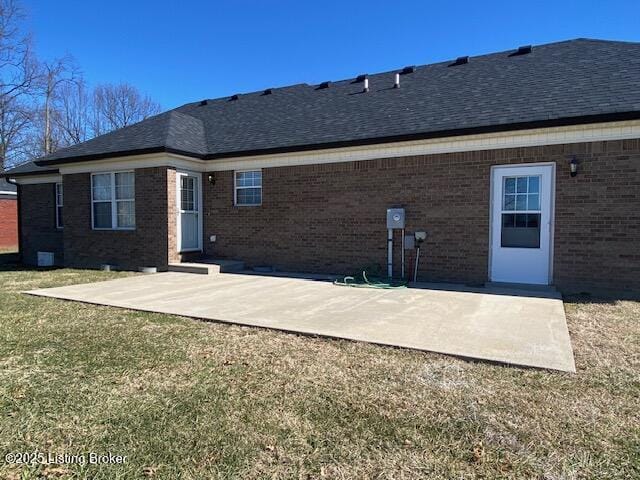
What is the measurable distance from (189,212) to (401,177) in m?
6.14

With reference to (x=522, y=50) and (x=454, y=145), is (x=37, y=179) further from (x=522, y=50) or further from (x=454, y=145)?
(x=522, y=50)

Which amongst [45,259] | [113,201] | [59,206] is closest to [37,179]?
[59,206]

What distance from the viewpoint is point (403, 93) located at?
37.8ft

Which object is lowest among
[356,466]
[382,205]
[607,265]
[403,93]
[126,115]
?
[356,466]

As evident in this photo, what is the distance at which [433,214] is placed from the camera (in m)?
8.96

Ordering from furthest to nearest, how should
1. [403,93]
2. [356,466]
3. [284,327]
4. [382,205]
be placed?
[403,93], [382,205], [284,327], [356,466]

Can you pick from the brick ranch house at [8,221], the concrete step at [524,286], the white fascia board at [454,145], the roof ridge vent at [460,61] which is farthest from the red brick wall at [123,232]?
the brick ranch house at [8,221]

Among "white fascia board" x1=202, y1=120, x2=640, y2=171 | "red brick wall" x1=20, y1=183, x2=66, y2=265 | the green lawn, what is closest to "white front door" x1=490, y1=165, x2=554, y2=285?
"white fascia board" x1=202, y1=120, x2=640, y2=171

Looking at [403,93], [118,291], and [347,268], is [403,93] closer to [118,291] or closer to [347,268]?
[347,268]

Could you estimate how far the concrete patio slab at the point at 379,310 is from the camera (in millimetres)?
4414

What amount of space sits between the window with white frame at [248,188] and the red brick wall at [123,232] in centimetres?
197

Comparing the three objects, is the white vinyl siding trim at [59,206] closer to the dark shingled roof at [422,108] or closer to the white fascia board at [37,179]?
the white fascia board at [37,179]

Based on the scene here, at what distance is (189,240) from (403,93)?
750 cm

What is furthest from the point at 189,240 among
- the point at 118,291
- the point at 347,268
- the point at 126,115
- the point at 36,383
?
the point at 126,115
